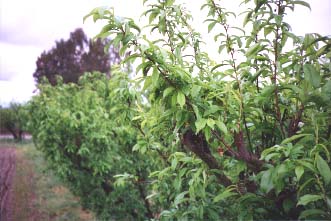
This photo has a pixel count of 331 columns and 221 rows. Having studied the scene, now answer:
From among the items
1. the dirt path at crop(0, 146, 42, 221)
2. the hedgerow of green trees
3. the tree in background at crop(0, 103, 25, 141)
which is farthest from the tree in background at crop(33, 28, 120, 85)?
the hedgerow of green trees

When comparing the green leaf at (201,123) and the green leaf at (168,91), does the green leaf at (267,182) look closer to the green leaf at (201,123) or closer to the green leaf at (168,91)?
the green leaf at (201,123)

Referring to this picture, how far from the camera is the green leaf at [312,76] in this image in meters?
1.12

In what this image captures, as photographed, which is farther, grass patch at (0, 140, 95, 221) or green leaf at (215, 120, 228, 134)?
grass patch at (0, 140, 95, 221)

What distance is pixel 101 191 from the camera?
505 cm

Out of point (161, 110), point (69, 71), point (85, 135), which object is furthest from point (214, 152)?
point (69, 71)

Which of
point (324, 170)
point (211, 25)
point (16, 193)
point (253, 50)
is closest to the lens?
point (324, 170)

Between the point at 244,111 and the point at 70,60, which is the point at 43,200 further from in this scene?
the point at 70,60

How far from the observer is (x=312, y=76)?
1127 millimetres

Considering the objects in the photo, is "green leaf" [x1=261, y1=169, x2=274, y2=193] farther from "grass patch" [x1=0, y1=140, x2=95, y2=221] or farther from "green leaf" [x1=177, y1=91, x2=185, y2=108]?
"grass patch" [x1=0, y1=140, x2=95, y2=221]

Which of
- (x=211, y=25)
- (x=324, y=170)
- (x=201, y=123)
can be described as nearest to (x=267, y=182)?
(x=324, y=170)

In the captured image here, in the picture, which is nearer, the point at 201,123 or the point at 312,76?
the point at 312,76

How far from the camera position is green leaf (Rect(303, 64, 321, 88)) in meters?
1.12

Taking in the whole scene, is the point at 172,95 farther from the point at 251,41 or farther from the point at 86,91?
the point at 86,91

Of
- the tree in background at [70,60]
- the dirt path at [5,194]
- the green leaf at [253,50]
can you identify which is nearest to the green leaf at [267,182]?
the green leaf at [253,50]
